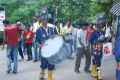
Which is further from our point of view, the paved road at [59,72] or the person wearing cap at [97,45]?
the paved road at [59,72]

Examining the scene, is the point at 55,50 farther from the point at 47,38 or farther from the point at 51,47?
the point at 47,38

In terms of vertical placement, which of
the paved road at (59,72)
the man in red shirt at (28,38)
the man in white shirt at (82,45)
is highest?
the man in white shirt at (82,45)

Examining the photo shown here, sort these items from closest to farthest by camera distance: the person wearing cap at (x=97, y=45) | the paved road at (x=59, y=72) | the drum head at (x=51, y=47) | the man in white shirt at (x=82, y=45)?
the drum head at (x=51, y=47), the person wearing cap at (x=97, y=45), the paved road at (x=59, y=72), the man in white shirt at (x=82, y=45)

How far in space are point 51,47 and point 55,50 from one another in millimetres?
217

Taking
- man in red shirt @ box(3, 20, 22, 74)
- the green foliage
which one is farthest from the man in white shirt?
the green foliage

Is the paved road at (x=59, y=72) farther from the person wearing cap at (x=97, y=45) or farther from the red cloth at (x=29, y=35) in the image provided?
the red cloth at (x=29, y=35)

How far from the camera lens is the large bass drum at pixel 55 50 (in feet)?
37.1

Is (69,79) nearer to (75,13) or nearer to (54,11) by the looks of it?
(75,13)

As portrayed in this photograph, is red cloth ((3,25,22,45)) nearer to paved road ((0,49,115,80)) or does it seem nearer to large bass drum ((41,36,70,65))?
paved road ((0,49,115,80))

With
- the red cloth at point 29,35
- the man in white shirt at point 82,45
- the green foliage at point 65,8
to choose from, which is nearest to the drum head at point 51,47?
the man in white shirt at point 82,45

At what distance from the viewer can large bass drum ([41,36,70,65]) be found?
11.3 meters

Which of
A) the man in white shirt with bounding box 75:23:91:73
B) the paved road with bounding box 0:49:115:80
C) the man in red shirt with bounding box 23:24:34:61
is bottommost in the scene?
the paved road with bounding box 0:49:115:80

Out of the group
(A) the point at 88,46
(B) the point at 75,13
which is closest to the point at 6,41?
(A) the point at 88,46

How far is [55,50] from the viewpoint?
1142cm
